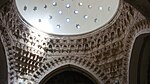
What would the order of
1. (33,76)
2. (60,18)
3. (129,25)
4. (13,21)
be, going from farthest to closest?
(60,18), (33,76), (13,21), (129,25)

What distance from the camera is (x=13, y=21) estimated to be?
47.5 feet

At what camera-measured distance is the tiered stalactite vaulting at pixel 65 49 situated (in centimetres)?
1405

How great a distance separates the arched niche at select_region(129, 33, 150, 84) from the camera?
42.6 ft

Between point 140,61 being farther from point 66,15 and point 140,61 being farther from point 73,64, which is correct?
point 66,15

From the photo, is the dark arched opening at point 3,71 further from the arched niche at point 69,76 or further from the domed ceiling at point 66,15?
the domed ceiling at point 66,15

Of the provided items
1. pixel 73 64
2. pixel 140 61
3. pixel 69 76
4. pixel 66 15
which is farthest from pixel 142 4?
pixel 69 76

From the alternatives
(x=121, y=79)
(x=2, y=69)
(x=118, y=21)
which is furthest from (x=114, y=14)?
(x=2, y=69)

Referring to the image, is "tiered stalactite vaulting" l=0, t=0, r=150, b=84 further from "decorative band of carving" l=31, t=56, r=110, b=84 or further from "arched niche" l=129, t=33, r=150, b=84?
"arched niche" l=129, t=33, r=150, b=84

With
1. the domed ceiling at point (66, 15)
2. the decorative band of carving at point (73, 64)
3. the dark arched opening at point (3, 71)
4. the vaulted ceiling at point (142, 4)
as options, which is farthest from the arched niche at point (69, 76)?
the vaulted ceiling at point (142, 4)

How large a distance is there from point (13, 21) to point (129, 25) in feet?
15.4

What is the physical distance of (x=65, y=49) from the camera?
16719mm

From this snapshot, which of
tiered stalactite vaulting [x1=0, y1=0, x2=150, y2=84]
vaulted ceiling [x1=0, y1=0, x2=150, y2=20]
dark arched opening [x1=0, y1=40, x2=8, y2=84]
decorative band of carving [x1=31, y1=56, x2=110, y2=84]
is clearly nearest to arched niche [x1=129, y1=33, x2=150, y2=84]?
tiered stalactite vaulting [x1=0, y1=0, x2=150, y2=84]

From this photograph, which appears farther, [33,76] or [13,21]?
[33,76]

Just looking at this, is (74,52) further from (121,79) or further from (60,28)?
(121,79)
